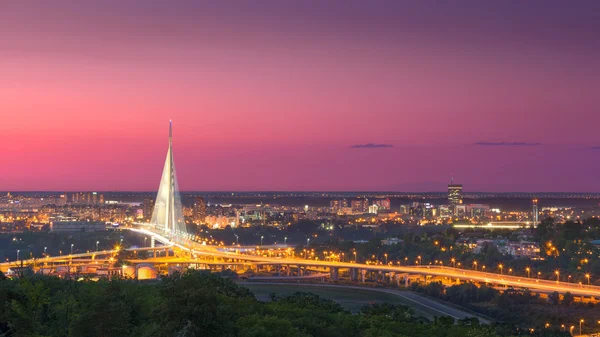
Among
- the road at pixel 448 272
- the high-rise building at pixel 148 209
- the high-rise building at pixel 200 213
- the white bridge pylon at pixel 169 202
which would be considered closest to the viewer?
→ the road at pixel 448 272

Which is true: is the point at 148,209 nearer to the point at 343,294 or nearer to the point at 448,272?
the point at 448,272

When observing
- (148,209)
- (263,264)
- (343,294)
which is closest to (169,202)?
(263,264)

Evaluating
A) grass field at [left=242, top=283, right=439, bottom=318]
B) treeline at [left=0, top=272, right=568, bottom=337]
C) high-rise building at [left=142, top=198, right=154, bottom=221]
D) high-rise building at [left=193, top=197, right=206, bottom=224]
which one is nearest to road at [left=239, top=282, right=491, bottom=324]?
grass field at [left=242, top=283, right=439, bottom=318]

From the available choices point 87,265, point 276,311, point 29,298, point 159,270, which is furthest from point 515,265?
point 29,298

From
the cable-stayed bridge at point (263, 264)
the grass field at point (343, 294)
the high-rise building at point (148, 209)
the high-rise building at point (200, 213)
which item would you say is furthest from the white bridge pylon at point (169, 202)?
the high-rise building at point (148, 209)

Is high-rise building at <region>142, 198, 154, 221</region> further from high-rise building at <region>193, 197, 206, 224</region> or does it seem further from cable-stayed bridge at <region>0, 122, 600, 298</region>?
cable-stayed bridge at <region>0, 122, 600, 298</region>

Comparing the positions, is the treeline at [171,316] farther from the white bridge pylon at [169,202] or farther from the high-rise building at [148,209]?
the high-rise building at [148,209]

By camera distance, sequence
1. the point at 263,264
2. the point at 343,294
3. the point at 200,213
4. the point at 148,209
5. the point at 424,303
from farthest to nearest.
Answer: the point at 148,209
the point at 200,213
the point at 263,264
the point at 343,294
the point at 424,303
